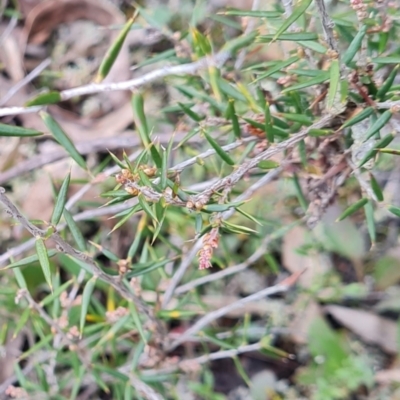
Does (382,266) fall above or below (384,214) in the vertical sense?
below

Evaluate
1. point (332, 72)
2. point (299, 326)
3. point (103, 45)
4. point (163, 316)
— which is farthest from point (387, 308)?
point (103, 45)

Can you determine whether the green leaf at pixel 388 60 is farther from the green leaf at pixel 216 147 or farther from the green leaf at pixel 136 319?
the green leaf at pixel 136 319

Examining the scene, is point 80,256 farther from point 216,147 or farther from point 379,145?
point 379,145

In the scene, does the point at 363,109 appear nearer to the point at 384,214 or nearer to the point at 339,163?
the point at 339,163

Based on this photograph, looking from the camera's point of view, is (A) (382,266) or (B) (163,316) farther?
(A) (382,266)

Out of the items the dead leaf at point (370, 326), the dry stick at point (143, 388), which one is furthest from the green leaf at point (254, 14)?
the dead leaf at point (370, 326)

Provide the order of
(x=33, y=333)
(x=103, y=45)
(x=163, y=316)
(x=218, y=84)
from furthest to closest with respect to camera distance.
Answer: (x=103, y=45) < (x=33, y=333) < (x=163, y=316) < (x=218, y=84)

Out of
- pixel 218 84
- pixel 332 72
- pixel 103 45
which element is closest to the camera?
pixel 332 72

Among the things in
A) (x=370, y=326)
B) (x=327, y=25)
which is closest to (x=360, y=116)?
(x=327, y=25)
